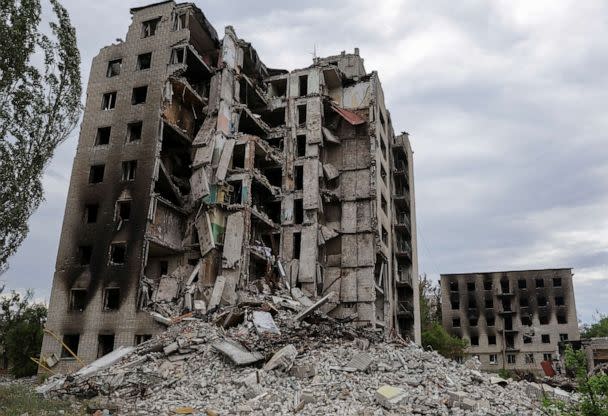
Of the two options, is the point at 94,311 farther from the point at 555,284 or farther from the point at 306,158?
the point at 555,284

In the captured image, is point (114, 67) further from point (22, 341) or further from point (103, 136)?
point (22, 341)

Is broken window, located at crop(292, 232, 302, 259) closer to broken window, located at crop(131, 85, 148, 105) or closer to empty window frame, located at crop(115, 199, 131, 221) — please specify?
empty window frame, located at crop(115, 199, 131, 221)

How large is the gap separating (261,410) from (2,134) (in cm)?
1312

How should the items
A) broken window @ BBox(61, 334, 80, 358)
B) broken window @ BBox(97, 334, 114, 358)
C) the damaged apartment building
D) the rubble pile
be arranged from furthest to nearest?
the damaged apartment building
broken window @ BBox(61, 334, 80, 358)
broken window @ BBox(97, 334, 114, 358)
the rubble pile

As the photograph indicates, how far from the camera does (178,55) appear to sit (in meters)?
30.6

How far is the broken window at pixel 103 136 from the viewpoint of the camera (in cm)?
3009

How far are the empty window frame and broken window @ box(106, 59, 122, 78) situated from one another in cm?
877

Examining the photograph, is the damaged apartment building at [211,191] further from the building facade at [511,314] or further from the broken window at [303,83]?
the building facade at [511,314]

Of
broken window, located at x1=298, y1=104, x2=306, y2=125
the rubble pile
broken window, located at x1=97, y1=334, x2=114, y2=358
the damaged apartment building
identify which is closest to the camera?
the rubble pile

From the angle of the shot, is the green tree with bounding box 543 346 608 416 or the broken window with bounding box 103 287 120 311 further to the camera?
the broken window with bounding box 103 287 120 311

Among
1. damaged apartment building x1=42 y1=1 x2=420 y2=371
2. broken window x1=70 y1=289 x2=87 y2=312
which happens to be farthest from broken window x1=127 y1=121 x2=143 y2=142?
broken window x1=70 y1=289 x2=87 y2=312

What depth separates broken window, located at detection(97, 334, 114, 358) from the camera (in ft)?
83.2

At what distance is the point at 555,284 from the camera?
59.9 m

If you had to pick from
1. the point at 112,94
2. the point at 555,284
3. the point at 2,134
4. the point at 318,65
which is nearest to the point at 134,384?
the point at 2,134
